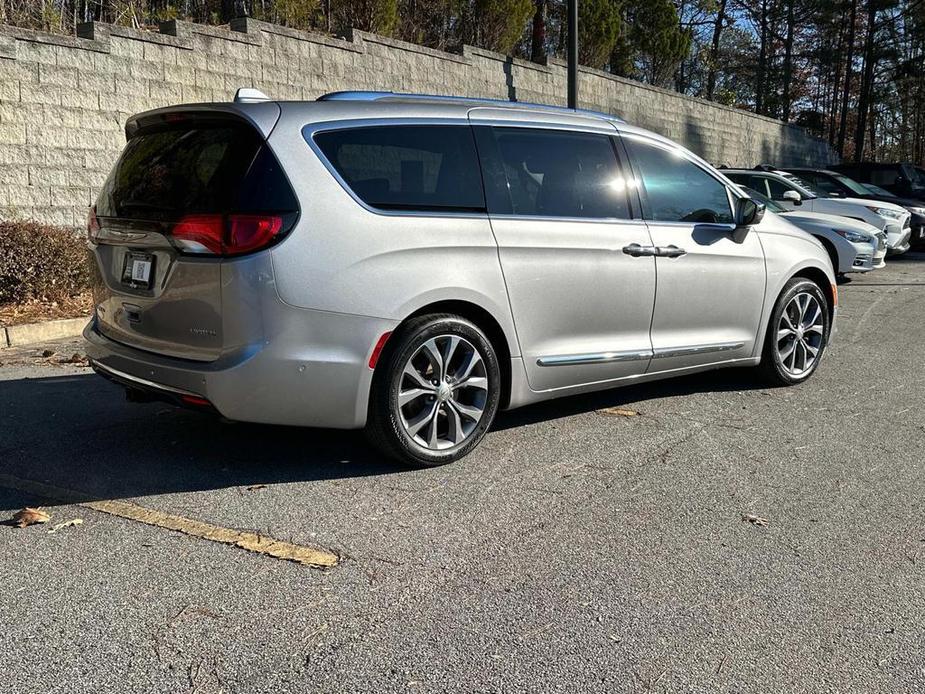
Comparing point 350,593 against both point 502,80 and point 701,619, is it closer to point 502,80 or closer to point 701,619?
point 701,619

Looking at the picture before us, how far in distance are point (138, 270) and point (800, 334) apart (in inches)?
171

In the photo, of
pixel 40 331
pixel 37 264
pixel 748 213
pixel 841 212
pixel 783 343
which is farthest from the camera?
pixel 841 212

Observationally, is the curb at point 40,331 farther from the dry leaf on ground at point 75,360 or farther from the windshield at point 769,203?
the windshield at point 769,203

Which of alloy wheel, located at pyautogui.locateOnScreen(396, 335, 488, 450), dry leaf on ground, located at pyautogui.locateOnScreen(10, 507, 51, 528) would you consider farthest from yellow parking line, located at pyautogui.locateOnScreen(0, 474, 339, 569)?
alloy wheel, located at pyautogui.locateOnScreen(396, 335, 488, 450)

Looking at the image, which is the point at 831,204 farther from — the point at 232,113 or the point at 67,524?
the point at 67,524

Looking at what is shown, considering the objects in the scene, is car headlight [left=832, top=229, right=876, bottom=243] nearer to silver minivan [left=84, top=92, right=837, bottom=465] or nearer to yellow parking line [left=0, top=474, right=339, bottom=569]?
silver minivan [left=84, top=92, right=837, bottom=465]

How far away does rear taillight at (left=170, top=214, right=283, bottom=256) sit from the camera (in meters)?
4.23

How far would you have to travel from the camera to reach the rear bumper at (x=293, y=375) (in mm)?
4258

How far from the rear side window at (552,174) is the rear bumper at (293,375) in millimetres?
1096

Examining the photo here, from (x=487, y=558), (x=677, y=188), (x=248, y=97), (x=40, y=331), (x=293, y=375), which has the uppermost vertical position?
(x=248, y=97)

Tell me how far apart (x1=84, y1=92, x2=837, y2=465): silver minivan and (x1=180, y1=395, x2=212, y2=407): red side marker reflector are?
1 cm

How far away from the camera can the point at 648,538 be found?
391cm

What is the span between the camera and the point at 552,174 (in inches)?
210

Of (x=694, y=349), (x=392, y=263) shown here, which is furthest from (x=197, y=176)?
(x=694, y=349)
